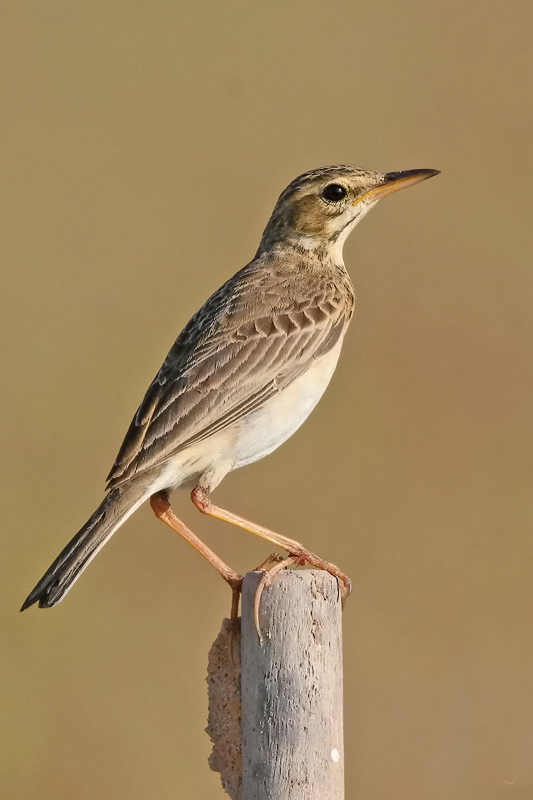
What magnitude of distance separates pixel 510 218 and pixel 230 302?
24.9 ft

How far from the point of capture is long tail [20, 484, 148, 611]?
18.7ft

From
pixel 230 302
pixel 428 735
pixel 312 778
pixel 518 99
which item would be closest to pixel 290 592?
pixel 312 778

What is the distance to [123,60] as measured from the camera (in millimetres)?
16234

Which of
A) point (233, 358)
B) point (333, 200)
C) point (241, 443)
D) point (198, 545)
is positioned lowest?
point (198, 545)

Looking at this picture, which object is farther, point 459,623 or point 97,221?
point 97,221

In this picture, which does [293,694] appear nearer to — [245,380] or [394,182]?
[245,380]

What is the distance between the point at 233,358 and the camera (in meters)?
6.59

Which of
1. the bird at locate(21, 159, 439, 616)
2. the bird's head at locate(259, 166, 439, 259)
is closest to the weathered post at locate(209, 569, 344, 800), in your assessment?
the bird at locate(21, 159, 439, 616)

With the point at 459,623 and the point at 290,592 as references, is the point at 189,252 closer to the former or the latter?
the point at 459,623

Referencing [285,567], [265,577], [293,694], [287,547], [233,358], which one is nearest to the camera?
[293,694]

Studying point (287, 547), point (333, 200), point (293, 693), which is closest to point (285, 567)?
point (287, 547)

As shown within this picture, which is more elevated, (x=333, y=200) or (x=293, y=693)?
(x=333, y=200)

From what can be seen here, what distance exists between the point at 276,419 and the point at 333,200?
1.52 m

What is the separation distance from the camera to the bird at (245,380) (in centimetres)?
611
